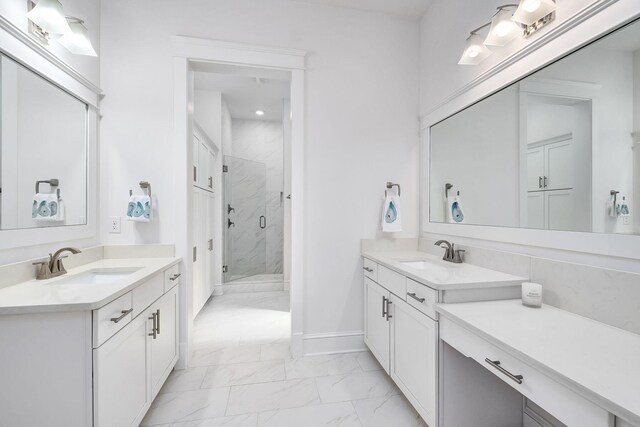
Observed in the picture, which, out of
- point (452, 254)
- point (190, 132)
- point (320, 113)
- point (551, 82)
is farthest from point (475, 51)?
point (190, 132)

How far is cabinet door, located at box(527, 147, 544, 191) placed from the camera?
1416mm

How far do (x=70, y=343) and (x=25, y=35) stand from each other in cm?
156

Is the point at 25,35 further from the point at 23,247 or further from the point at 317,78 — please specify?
the point at 317,78

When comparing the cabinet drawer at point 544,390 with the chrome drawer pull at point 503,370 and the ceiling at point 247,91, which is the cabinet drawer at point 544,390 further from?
the ceiling at point 247,91

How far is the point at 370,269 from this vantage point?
2.23 meters

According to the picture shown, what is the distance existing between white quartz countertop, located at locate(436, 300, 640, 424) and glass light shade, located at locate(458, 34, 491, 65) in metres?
1.45

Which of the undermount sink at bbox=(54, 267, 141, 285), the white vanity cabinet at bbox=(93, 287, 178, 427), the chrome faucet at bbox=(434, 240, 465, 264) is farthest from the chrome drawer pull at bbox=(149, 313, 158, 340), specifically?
the chrome faucet at bbox=(434, 240, 465, 264)

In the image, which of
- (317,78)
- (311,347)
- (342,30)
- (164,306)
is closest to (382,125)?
(317,78)

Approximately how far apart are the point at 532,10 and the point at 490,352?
1533 millimetres

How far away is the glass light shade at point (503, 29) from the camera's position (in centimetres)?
147

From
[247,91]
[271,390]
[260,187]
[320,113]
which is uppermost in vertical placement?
[247,91]

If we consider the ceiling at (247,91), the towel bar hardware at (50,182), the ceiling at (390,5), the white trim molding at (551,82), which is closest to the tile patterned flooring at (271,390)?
the white trim molding at (551,82)

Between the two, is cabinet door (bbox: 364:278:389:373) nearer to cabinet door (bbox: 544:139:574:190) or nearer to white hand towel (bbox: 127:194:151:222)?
cabinet door (bbox: 544:139:574:190)

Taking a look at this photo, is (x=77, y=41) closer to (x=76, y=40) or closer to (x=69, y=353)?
(x=76, y=40)
